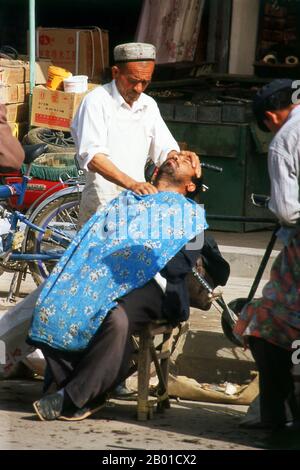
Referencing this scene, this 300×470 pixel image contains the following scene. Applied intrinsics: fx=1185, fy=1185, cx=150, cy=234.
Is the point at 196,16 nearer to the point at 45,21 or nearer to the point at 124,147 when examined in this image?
the point at 45,21

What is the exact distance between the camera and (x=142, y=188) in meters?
6.31

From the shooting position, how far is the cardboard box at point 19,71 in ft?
32.7

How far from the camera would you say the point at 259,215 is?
10.4 meters

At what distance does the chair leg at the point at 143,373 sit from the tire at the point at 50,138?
3695 mm

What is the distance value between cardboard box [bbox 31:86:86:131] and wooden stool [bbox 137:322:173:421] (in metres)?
3.90

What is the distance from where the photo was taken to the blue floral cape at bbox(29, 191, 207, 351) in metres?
6.07

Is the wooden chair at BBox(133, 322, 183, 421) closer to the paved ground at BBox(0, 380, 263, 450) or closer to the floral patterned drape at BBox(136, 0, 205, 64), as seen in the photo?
the paved ground at BBox(0, 380, 263, 450)

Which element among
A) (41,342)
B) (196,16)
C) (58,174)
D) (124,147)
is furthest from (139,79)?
(196,16)

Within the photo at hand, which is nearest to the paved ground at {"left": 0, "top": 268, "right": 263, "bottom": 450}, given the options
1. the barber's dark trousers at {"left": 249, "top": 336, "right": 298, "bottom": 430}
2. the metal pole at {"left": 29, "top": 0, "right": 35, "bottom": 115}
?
the barber's dark trousers at {"left": 249, "top": 336, "right": 298, "bottom": 430}

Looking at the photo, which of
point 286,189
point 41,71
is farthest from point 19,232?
point 286,189

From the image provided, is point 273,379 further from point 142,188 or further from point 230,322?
point 142,188

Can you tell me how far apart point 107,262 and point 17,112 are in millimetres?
4370

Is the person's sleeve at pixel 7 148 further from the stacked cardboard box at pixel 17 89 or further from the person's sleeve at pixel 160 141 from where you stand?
the stacked cardboard box at pixel 17 89

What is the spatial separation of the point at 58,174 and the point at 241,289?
1657 mm
